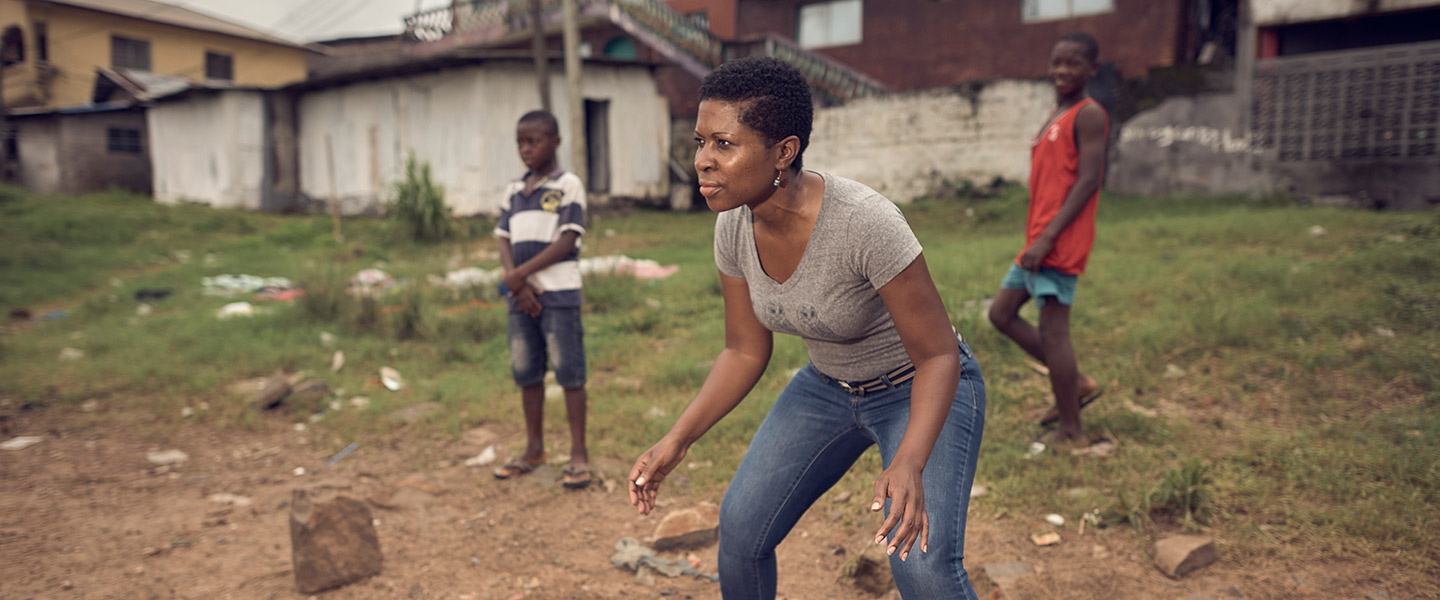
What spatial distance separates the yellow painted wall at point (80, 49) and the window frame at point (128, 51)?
81 mm

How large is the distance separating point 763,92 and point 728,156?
0.48 feet

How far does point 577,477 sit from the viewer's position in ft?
12.0

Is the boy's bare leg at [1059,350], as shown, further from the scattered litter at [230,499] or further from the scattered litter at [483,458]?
the scattered litter at [230,499]

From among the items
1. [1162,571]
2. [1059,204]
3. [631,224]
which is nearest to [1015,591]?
[1162,571]

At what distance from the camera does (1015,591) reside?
8.68 ft

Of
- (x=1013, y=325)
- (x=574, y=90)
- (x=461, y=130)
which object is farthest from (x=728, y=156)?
(x=461, y=130)

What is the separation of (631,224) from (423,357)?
817cm

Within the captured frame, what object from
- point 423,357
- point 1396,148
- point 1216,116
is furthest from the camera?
point 1216,116

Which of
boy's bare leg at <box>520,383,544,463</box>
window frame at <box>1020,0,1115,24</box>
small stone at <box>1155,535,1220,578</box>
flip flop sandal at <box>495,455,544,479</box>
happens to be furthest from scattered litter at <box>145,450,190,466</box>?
window frame at <box>1020,0,1115,24</box>

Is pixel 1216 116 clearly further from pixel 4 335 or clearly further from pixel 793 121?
pixel 4 335

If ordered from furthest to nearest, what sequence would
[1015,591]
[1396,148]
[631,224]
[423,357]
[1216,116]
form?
[631,224]
[1216,116]
[1396,148]
[423,357]
[1015,591]

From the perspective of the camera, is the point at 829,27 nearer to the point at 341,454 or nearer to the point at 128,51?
the point at 341,454

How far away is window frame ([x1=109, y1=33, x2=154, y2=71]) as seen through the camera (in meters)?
24.0

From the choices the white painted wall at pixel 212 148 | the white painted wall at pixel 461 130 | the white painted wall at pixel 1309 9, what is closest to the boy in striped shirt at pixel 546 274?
the white painted wall at pixel 1309 9
